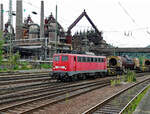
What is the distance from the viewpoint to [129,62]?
3597 cm

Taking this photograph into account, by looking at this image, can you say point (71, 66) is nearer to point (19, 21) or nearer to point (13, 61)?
point (13, 61)

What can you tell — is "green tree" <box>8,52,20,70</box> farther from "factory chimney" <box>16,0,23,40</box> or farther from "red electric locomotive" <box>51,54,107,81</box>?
"factory chimney" <box>16,0,23,40</box>

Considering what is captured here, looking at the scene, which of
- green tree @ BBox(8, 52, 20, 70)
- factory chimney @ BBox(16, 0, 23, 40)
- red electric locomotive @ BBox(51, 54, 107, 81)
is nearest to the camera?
red electric locomotive @ BBox(51, 54, 107, 81)

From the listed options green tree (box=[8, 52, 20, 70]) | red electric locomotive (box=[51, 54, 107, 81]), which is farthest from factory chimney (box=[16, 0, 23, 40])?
red electric locomotive (box=[51, 54, 107, 81])

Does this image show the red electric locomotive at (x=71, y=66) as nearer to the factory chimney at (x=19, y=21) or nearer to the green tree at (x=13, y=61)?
the green tree at (x=13, y=61)

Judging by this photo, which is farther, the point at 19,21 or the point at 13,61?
the point at 19,21

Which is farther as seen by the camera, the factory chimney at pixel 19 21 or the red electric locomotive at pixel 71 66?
the factory chimney at pixel 19 21

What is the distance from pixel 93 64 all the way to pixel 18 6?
43.1m

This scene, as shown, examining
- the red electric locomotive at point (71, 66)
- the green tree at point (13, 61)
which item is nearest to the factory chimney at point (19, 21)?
the green tree at point (13, 61)

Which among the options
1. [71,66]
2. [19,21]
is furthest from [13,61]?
[19,21]

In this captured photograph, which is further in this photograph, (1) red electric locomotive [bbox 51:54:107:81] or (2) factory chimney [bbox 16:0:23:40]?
(2) factory chimney [bbox 16:0:23:40]

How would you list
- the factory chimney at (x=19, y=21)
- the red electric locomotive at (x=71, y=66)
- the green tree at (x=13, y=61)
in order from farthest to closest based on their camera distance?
the factory chimney at (x=19, y=21) < the green tree at (x=13, y=61) < the red electric locomotive at (x=71, y=66)

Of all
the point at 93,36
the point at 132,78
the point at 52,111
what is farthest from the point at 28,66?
the point at 93,36

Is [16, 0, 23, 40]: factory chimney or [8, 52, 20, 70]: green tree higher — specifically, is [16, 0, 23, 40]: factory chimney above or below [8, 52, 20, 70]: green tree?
above
